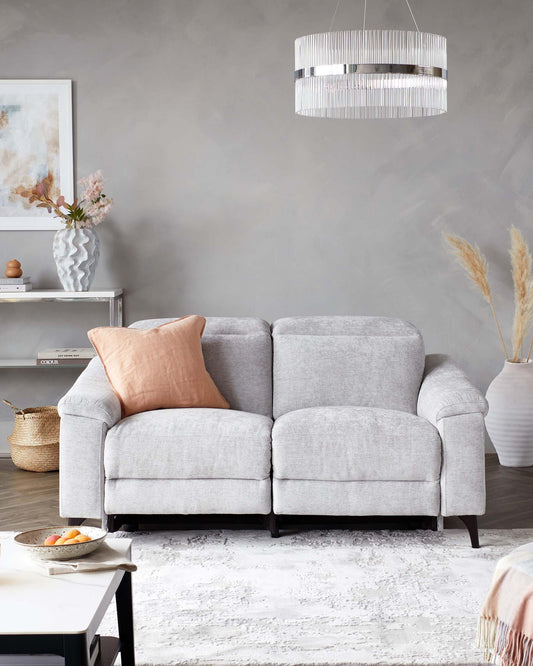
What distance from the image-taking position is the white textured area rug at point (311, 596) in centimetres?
262

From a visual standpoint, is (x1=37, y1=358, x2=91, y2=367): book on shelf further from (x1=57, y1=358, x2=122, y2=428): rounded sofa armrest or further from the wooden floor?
(x1=57, y1=358, x2=122, y2=428): rounded sofa armrest

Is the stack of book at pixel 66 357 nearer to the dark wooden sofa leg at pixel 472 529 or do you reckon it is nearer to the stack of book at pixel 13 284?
the stack of book at pixel 13 284

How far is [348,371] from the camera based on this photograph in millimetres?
4191

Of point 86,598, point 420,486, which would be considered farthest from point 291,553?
point 86,598

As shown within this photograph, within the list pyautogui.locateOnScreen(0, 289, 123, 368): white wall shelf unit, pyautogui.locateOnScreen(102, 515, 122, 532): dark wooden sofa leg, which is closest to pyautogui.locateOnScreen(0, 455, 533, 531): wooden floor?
pyautogui.locateOnScreen(102, 515, 122, 532): dark wooden sofa leg

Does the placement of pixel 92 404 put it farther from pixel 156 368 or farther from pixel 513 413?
pixel 513 413

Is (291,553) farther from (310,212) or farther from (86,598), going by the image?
(310,212)

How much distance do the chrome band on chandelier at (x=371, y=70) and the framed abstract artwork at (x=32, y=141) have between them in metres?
2.37

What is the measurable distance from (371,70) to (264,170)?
221 centimetres

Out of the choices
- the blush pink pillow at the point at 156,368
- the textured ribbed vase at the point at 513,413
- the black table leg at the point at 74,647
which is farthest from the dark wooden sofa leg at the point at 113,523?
the textured ribbed vase at the point at 513,413

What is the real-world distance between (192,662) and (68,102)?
11.6 feet

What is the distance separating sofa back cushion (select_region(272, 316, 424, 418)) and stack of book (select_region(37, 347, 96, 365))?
121 centimetres

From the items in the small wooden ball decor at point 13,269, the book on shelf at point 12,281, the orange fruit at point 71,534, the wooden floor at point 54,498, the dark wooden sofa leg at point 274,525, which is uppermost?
the small wooden ball decor at point 13,269

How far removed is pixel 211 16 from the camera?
5.06 meters
